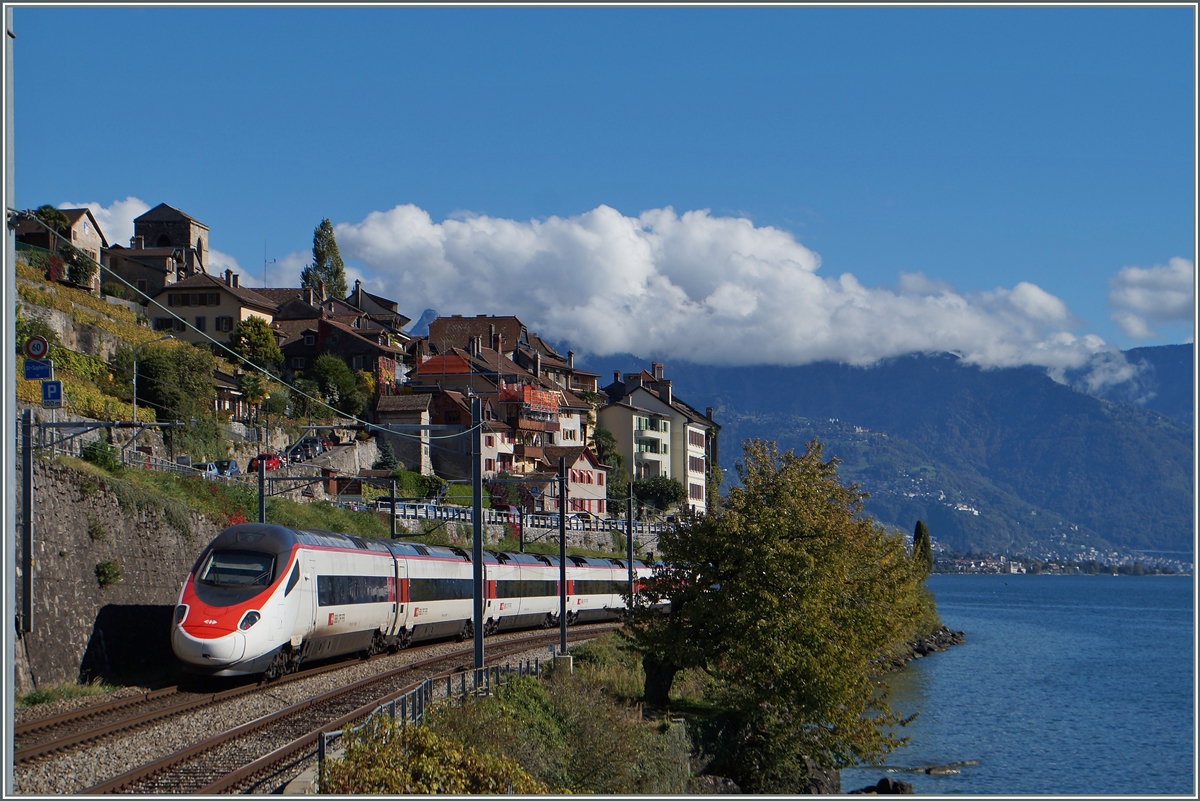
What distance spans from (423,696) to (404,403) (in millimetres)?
72591

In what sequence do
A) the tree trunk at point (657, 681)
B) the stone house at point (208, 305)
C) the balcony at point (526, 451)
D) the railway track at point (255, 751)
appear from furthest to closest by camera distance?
the balcony at point (526, 451)
the stone house at point (208, 305)
the tree trunk at point (657, 681)
the railway track at point (255, 751)

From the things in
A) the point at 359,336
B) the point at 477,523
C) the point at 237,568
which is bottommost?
the point at 237,568

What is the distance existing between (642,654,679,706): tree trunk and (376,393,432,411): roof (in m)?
60.9

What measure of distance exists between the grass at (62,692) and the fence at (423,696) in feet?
19.7

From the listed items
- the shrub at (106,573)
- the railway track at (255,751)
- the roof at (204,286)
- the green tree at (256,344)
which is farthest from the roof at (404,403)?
the railway track at (255,751)

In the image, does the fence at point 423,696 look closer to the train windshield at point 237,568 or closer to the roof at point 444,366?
the train windshield at point 237,568

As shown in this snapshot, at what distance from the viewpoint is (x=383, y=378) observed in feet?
316

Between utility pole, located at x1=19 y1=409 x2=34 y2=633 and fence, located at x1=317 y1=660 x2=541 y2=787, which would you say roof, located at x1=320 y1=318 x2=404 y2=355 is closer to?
fence, located at x1=317 y1=660 x2=541 y2=787

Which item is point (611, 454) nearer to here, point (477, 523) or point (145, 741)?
point (477, 523)

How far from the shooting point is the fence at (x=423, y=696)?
15870 millimetres

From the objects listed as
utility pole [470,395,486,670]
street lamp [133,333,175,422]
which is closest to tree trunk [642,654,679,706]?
utility pole [470,395,486,670]

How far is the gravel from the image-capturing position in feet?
52.4

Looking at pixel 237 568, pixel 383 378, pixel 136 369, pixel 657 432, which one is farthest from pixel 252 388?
pixel 657 432

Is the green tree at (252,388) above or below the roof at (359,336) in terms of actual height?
below
